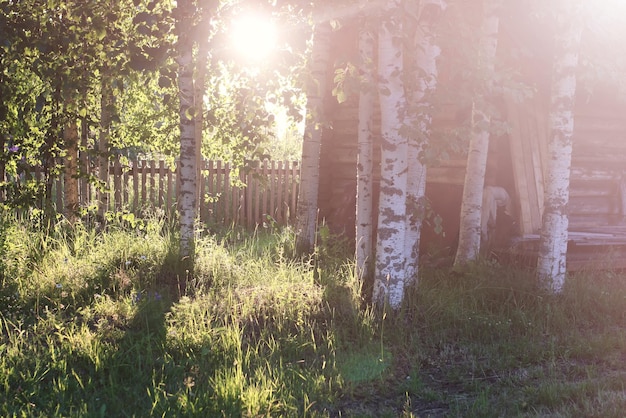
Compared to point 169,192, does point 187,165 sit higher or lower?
higher

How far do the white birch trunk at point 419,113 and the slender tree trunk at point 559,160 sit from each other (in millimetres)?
1317

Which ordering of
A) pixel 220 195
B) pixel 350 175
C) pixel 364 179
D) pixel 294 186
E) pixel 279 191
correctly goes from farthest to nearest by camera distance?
pixel 294 186
pixel 279 191
pixel 220 195
pixel 350 175
pixel 364 179

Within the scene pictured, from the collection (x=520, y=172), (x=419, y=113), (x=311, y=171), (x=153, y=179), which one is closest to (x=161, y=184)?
(x=153, y=179)

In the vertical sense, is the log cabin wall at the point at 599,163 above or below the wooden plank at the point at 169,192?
above

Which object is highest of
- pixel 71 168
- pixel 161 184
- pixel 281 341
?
pixel 71 168

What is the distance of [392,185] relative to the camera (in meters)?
5.60

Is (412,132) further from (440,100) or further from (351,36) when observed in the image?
(351,36)

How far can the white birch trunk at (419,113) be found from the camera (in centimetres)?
566

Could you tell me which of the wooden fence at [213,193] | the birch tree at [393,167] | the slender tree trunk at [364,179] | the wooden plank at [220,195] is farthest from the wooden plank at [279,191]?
the birch tree at [393,167]

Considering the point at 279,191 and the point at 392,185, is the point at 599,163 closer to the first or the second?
the point at 279,191

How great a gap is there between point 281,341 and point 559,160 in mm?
3439

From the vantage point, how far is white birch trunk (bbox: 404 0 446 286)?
566 centimetres

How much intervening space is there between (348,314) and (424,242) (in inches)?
152

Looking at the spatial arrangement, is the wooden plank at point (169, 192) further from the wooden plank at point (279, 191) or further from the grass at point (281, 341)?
the grass at point (281, 341)
